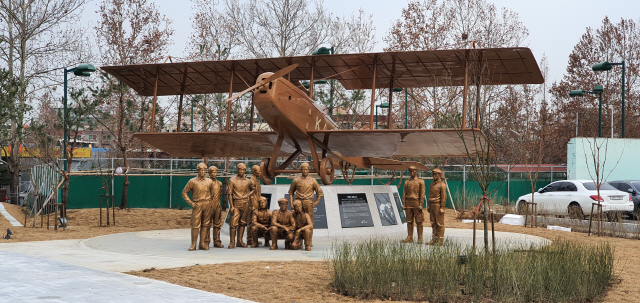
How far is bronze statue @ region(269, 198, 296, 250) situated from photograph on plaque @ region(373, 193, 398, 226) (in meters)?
3.25

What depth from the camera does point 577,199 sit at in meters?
21.3

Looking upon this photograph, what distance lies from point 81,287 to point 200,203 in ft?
15.5

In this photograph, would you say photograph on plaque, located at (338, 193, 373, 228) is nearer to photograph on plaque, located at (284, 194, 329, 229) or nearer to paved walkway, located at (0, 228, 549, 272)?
photograph on plaque, located at (284, 194, 329, 229)

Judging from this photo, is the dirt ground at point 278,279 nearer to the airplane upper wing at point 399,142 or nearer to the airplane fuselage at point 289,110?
the airplane fuselage at point 289,110

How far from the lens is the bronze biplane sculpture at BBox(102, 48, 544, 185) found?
13.6 metres

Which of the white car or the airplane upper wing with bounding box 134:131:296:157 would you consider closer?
the airplane upper wing with bounding box 134:131:296:157

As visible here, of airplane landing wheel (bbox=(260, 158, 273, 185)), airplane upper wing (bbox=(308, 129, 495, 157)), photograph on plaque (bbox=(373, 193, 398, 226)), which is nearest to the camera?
airplane upper wing (bbox=(308, 129, 495, 157))

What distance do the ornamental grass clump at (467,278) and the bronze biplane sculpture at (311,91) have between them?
530 cm

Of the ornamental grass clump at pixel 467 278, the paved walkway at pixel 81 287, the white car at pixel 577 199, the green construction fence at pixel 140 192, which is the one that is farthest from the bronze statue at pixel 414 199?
the green construction fence at pixel 140 192

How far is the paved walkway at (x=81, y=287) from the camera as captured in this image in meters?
6.74

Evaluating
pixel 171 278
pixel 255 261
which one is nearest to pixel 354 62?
pixel 255 261

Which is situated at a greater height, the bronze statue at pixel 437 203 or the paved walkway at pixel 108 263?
the bronze statue at pixel 437 203

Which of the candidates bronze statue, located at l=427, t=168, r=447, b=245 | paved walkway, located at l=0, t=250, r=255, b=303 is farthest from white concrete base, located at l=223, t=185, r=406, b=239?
paved walkway, located at l=0, t=250, r=255, b=303

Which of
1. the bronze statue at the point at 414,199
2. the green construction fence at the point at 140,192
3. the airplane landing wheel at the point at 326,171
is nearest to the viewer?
the bronze statue at the point at 414,199
